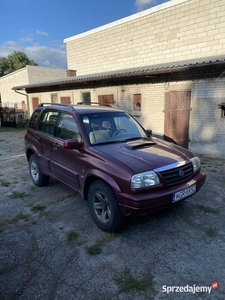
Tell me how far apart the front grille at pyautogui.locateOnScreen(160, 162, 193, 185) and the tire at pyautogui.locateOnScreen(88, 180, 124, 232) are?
72cm

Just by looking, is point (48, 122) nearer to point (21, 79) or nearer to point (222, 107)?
point (222, 107)

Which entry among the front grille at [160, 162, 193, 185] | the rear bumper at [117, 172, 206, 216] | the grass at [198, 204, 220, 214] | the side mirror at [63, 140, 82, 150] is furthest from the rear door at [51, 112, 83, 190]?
the grass at [198, 204, 220, 214]

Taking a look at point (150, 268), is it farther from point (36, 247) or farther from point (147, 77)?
point (147, 77)

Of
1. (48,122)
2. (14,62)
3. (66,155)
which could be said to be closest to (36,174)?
(48,122)

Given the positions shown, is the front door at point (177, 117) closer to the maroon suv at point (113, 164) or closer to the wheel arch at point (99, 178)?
the maroon suv at point (113, 164)

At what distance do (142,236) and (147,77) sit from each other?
7.10 m

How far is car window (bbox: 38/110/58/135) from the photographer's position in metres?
4.02

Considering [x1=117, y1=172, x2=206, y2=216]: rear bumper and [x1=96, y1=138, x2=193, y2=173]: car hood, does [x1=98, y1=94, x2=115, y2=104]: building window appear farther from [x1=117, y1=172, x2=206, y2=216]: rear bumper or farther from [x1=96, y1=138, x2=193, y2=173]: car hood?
[x1=117, y1=172, x2=206, y2=216]: rear bumper

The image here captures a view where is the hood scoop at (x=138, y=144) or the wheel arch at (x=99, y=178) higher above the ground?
the hood scoop at (x=138, y=144)

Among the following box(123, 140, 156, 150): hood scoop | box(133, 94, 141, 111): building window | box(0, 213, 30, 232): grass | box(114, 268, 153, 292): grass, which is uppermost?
box(133, 94, 141, 111): building window

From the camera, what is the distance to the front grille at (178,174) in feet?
8.89

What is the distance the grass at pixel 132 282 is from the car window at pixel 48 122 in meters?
2.71

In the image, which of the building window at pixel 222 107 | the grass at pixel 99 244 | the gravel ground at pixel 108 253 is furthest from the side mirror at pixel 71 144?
the building window at pixel 222 107

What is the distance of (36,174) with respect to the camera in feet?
15.7
